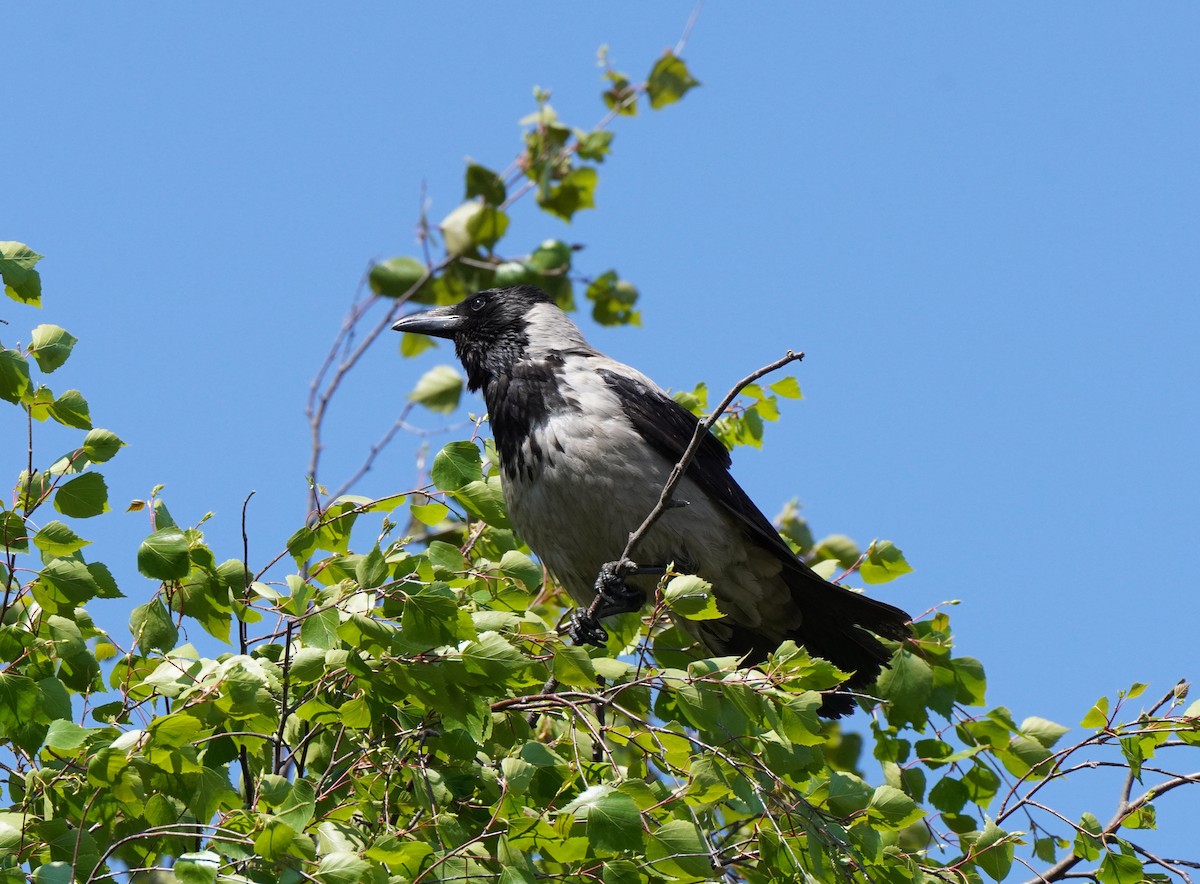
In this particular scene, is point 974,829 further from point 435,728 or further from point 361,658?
point 361,658

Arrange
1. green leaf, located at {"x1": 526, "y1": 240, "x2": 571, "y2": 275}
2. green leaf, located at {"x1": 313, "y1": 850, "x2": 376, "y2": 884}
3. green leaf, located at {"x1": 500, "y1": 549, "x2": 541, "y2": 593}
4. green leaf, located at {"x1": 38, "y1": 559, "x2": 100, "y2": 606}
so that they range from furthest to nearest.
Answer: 1. green leaf, located at {"x1": 526, "y1": 240, "x2": 571, "y2": 275}
2. green leaf, located at {"x1": 500, "y1": 549, "x2": 541, "y2": 593}
3. green leaf, located at {"x1": 38, "y1": 559, "x2": 100, "y2": 606}
4. green leaf, located at {"x1": 313, "y1": 850, "x2": 376, "y2": 884}

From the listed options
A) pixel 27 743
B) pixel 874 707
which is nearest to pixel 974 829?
pixel 874 707

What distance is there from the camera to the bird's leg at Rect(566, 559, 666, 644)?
473 cm

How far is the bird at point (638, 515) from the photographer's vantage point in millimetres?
5027

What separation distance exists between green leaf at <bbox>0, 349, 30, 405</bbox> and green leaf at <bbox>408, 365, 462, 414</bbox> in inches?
115

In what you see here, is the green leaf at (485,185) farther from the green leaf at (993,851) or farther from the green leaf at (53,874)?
the green leaf at (53,874)

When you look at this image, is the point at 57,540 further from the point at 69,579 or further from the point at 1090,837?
the point at 1090,837

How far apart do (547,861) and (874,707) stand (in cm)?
176

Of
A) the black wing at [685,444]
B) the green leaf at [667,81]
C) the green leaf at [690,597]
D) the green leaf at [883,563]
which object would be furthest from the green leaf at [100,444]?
the green leaf at [667,81]

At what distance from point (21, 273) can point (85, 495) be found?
630 mm

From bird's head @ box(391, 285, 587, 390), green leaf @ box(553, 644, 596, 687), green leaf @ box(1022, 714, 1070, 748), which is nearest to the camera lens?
green leaf @ box(553, 644, 596, 687)

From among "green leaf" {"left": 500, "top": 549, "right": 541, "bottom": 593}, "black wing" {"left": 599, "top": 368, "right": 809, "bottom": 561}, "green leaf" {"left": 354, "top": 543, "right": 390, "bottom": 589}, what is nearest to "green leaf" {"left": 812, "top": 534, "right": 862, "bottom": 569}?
"black wing" {"left": 599, "top": 368, "right": 809, "bottom": 561}

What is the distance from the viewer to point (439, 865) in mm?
2857

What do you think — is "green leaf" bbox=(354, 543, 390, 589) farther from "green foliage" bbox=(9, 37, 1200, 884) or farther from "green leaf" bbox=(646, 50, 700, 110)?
"green leaf" bbox=(646, 50, 700, 110)
